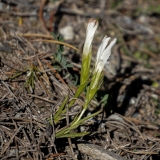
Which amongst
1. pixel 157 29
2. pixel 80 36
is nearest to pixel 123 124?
pixel 80 36

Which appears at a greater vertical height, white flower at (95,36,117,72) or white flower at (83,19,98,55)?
white flower at (83,19,98,55)

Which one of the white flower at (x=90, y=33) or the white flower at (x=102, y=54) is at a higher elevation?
the white flower at (x=90, y=33)

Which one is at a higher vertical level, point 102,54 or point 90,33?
point 90,33

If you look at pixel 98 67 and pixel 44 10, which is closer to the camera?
pixel 98 67

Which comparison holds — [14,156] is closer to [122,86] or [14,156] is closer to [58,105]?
[58,105]

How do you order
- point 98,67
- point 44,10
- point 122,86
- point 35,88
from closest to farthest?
1. point 98,67
2. point 35,88
3. point 122,86
4. point 44,10

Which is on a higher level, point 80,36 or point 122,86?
point 80,36

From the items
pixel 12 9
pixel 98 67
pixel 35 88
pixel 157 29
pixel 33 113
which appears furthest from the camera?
pixel 157 29

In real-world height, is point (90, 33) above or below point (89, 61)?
above

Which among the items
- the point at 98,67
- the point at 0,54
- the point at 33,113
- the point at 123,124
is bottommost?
the point at 123,124

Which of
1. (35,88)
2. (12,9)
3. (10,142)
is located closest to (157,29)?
(12,9)
